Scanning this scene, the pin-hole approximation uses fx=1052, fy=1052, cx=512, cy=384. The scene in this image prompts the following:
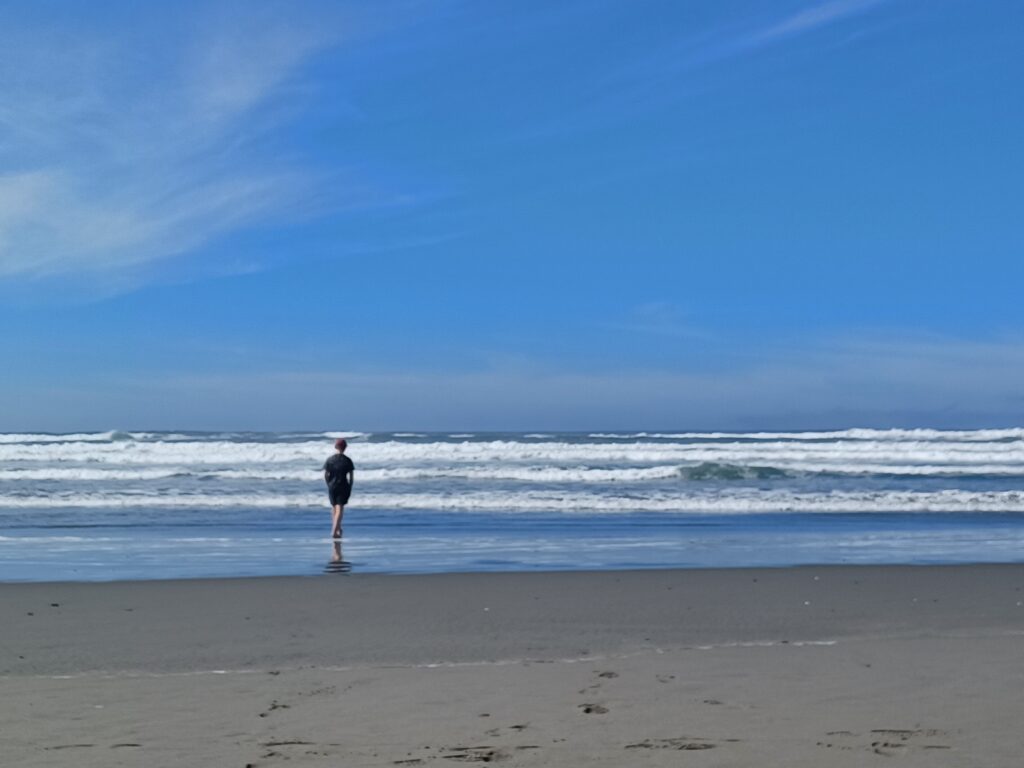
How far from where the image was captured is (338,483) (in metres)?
15.7

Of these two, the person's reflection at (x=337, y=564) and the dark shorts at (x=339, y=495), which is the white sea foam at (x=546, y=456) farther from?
the person's reflection at (x=337, y=564)

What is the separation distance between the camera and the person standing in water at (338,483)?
1529cm

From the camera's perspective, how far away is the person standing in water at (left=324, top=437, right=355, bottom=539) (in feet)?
50.2

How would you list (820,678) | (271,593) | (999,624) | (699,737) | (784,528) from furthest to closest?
1. (784,528)
2. (271,593)
3. (999,624)
4. (820,678)
5. (699,737)

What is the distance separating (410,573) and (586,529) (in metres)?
5.62

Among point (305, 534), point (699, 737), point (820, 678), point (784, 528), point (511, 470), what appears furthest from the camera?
point (511, 470)

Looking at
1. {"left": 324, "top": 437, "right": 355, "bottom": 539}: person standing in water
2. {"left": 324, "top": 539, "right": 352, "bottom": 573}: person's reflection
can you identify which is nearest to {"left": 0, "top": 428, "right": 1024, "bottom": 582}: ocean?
{"left": 324, "top": 539, "right": 352, "bottom": 573}: person's reflection

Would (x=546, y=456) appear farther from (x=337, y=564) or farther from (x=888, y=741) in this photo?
(x=888, y=741)

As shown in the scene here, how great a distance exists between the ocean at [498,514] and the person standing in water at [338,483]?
0.40 m

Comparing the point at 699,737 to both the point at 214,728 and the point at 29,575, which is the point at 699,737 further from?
the point at 29,575

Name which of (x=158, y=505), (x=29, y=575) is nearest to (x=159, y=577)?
(x=29, y=575)

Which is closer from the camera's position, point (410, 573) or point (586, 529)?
point (410, 573)

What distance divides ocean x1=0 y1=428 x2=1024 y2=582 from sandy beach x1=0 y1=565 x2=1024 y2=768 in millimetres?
1967

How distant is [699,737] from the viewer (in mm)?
5035
